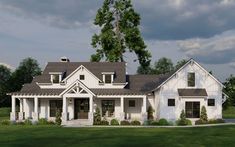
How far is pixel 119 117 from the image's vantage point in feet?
140

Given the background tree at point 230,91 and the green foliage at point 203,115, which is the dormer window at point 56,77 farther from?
the background tree at point 230,91

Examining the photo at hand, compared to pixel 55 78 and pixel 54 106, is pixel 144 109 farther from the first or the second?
pixel 55 78

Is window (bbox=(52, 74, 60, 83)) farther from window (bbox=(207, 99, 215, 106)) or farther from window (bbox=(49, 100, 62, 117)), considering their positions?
window (bbox=(207, 99, 215, 106))

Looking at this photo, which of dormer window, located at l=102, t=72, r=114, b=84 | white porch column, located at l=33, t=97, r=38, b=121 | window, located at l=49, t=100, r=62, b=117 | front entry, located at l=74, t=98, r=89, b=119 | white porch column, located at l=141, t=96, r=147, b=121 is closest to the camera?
white porch column, located at l=141, t=96, r=147, b=121

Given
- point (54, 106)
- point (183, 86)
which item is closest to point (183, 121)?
point (183, 86)

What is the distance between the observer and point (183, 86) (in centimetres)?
4319

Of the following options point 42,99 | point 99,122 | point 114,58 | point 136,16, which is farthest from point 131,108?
point 136,16

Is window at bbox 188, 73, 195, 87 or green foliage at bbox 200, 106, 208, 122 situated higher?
window at bbox 188, 73, 195, 87

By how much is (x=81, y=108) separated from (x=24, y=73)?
42660 millimetres

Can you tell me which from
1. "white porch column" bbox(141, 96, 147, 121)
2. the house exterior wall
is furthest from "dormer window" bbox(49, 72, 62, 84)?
the house exterior wall

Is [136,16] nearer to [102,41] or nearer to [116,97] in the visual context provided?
[102,41]

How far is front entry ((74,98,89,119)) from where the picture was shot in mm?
44812

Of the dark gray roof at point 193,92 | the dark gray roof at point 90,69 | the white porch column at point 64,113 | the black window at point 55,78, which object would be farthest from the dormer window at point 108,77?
the dark gray roof at point 193,92

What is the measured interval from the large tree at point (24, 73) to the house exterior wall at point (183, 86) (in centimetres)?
4332
